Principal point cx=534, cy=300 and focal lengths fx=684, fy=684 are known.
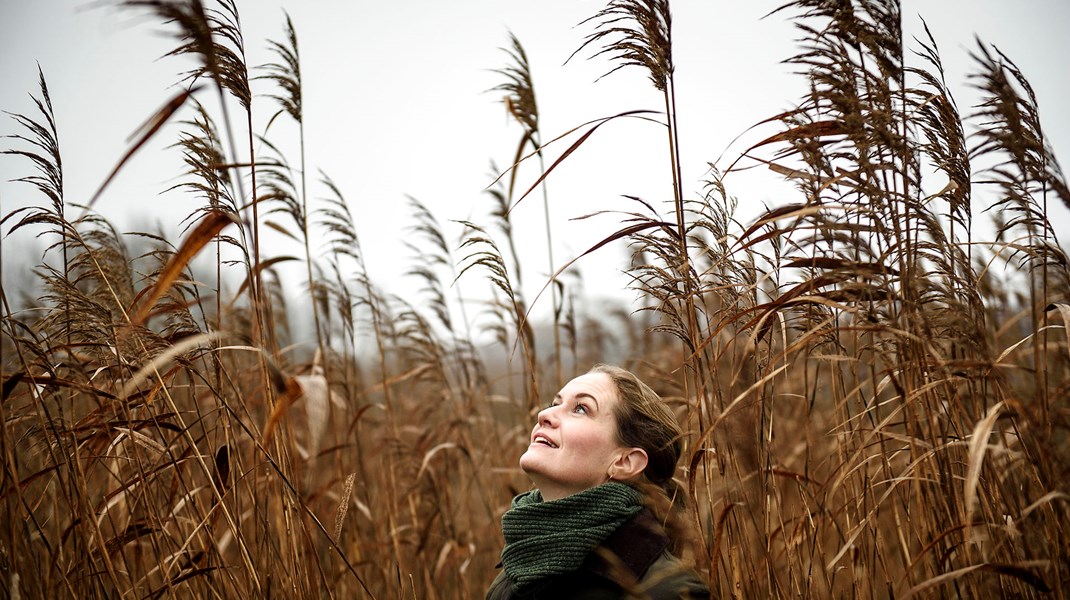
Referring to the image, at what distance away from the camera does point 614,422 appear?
2.22m

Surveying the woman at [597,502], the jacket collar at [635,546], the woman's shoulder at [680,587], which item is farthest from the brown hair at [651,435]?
the woman's shoulder at [680,587]

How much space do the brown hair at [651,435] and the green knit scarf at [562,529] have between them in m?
0.17

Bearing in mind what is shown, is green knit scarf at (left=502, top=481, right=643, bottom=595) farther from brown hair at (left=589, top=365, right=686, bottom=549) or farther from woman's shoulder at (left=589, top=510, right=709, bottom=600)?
brown hair at (left=589, top=365, right=686, bottom=549)

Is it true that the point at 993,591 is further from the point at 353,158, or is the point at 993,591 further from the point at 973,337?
the point at 353,158

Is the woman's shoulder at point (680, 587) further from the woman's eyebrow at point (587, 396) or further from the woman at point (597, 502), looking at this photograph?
the woman's eyebrow at point (587, 396)

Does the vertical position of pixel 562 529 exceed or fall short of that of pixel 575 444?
it falls short

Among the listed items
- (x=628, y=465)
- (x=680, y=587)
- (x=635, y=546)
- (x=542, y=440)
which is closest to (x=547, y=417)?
(x=542, y=440)

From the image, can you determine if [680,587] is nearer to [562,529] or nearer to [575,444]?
[562,529]

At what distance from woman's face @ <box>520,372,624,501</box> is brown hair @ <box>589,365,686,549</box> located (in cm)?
4

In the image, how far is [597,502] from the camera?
6.36 ft

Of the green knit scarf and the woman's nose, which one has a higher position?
the woman's nose

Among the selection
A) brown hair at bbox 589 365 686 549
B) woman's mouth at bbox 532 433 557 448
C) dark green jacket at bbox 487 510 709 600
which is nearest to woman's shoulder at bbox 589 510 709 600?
dark green jacket at bbox 487 510 709 600

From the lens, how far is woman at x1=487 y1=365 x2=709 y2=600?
186 cm

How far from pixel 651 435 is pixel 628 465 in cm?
13
